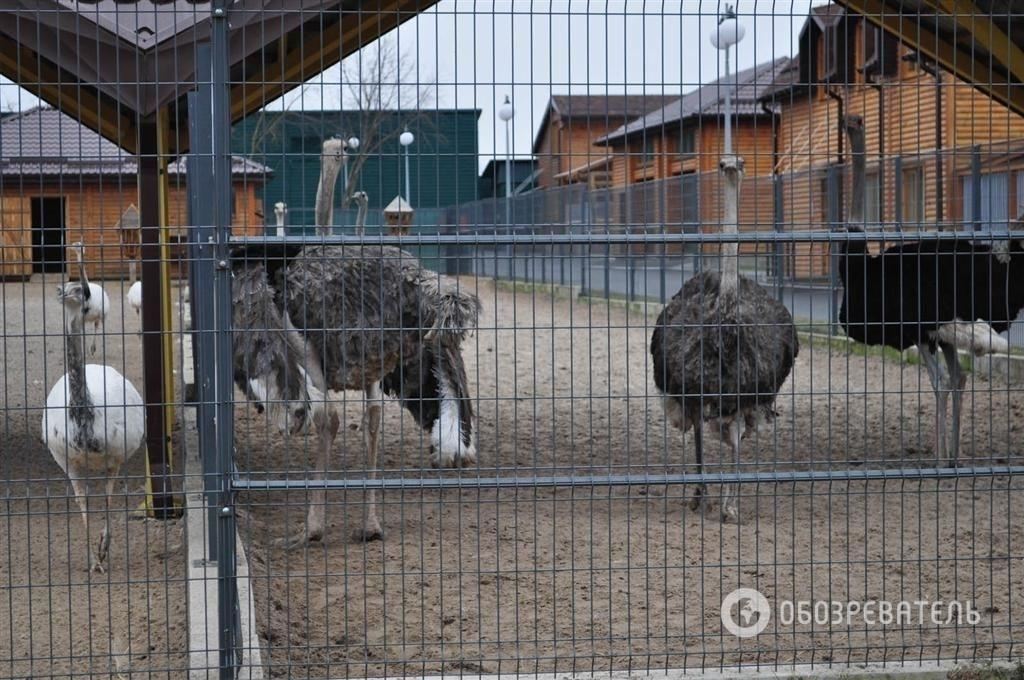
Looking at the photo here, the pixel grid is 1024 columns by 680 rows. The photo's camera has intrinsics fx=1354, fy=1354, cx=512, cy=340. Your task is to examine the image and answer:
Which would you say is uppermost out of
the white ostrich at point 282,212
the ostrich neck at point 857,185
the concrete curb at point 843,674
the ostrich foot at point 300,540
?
the ostrich neck at point 857,185

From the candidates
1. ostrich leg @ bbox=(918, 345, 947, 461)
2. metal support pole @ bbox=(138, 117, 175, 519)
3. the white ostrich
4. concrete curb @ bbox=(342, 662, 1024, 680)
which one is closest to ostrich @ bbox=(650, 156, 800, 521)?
ostrich leg @ bbox=(918, 345, 947, 461)

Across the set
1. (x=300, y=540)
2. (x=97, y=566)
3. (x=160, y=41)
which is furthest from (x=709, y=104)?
(x=97, y=566)

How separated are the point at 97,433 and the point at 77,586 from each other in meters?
1.15

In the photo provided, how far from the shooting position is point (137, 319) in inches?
863

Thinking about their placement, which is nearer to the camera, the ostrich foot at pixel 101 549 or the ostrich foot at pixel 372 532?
the ostrich foot at pixel 101 549

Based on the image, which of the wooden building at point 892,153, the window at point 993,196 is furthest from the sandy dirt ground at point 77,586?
the window at point 993,196

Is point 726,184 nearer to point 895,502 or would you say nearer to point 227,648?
point 895,502

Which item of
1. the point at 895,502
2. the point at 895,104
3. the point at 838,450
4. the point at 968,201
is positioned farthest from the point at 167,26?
the point at 895,104

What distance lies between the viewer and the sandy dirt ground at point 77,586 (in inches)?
190

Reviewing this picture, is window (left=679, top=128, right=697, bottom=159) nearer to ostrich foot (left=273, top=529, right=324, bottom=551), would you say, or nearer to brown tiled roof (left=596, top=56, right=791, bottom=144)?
brown tiled roof (left=596, top=56, right=791, bottom=144)

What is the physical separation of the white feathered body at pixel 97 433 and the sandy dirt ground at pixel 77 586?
19cm

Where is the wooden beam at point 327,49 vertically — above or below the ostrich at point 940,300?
above

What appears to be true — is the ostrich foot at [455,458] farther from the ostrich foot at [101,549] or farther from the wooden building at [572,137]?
the ostrich foot at [101,549]

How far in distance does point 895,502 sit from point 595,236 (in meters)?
4.25
